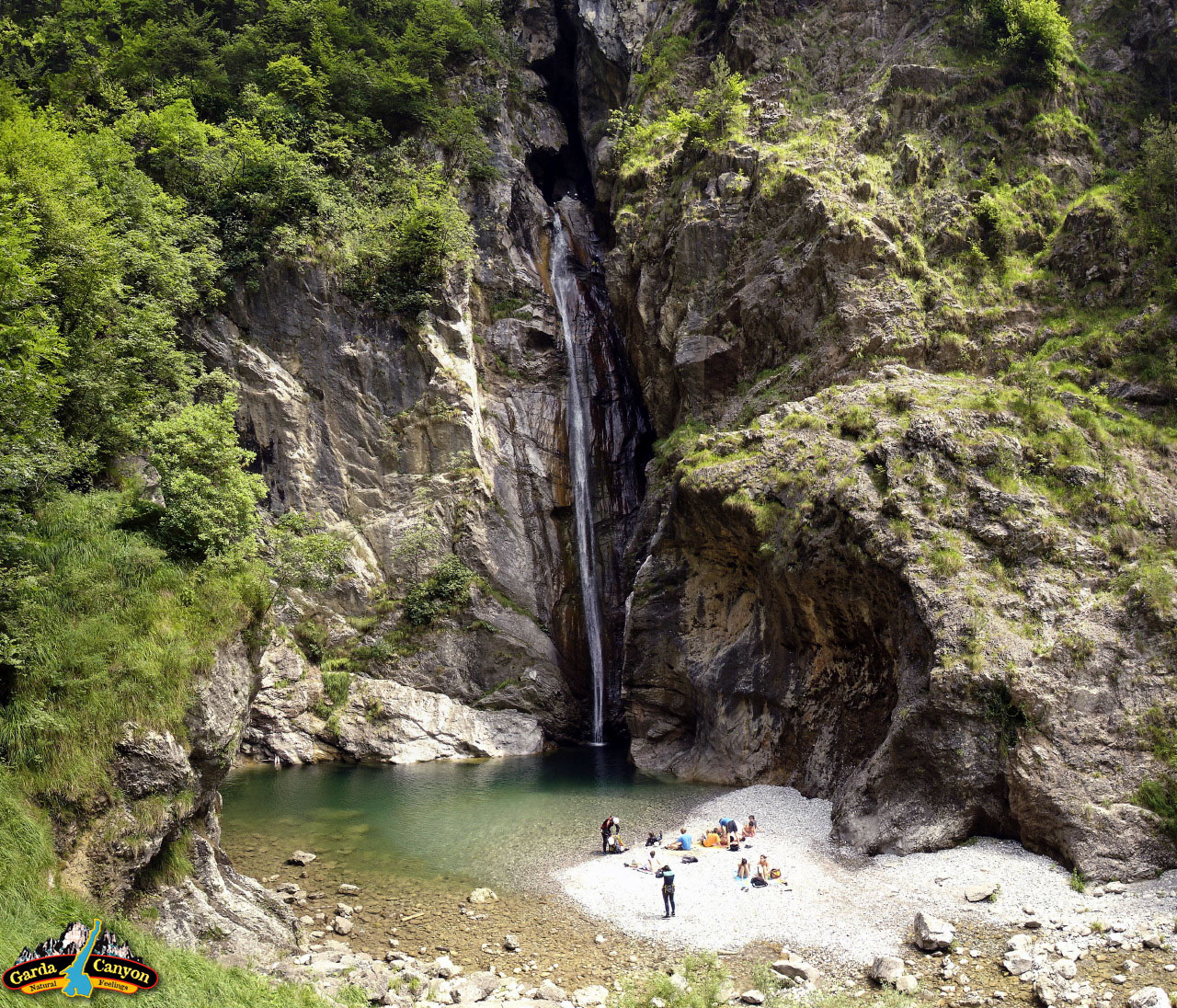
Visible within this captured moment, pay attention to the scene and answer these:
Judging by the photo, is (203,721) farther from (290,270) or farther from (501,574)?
(290,270)

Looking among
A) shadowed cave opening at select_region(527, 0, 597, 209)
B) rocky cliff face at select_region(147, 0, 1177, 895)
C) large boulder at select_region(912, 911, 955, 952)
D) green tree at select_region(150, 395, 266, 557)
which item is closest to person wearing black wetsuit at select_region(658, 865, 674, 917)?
large boulder at select_region(912, 911, 955, 952)

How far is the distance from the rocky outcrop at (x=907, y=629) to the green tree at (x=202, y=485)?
1527 centimetres

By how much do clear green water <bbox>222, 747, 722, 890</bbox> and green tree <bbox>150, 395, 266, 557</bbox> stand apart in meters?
8.66

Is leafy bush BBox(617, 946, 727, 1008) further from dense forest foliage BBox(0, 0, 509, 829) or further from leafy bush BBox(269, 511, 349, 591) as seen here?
leafy bush BBox(269, 511, 349, 591)

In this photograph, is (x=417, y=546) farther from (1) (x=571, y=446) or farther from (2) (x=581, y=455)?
(2) (x=581, y=455)

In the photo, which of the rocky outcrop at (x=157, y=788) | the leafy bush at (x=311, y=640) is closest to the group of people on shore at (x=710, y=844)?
the rocky outcrop at (x=157, y=788)

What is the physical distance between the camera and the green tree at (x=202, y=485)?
14.8m

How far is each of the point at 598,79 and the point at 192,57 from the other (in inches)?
945

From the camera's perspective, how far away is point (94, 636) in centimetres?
1255

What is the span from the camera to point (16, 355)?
1433 centimetres

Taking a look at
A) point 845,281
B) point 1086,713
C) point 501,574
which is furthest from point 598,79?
point 1086,713

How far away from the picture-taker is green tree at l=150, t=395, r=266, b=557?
14.8 m

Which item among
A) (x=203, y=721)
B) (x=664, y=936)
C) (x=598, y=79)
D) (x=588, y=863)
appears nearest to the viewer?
(x=203, y=721)

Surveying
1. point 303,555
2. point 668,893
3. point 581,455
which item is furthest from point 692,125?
point 668,893
